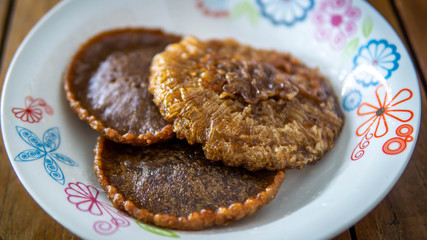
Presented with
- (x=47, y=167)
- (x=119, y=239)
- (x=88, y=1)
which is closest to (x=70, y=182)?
(x=47, y=167)

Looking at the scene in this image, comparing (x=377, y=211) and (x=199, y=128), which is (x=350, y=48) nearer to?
(x=377, y=211)

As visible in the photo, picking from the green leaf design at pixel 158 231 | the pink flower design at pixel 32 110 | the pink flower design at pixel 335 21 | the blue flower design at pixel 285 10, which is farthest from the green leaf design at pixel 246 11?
the green leaf design at pixel 158 231

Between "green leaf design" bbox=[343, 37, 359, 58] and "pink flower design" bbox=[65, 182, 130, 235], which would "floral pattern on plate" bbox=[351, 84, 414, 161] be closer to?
"green leaf design" bbox=[343, 37, 359, 58]

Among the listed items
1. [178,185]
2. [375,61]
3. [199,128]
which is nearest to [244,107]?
[199,128]

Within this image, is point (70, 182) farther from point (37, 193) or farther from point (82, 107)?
point (82, 107)

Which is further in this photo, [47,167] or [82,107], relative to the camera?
[82,107]

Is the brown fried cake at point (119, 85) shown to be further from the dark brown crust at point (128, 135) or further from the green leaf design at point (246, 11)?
the green leaf design at point (246, 11)

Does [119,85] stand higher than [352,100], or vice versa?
[352,100]
